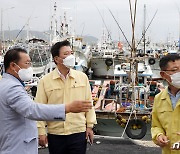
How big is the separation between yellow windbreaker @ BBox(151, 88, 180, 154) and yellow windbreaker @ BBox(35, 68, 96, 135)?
0.82 metres

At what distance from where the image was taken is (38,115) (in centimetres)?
214

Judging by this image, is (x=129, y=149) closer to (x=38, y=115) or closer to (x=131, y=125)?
(x=38, y=115)

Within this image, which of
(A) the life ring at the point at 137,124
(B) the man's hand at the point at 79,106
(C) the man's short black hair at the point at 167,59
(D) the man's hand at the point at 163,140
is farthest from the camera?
(A) the life ring at the point at 137,124

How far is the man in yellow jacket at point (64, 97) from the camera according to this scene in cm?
310

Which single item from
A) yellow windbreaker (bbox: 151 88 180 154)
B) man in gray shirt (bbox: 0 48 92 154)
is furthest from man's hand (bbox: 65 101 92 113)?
yellow windbreaker (bbox: 151 88 180 154)

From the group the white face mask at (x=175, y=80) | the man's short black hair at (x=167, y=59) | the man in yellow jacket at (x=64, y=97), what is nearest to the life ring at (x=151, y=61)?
the man in yellow jacket at (x=64, y=97)

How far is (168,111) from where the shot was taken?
2.48 meters

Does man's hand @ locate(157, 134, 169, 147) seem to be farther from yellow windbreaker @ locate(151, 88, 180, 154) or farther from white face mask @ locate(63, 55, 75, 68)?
white face mask @ locate(63, 55, 75, 68)

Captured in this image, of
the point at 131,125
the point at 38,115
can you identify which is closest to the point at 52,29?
the point at 131,125

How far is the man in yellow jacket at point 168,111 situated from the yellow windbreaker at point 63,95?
82 centimetres

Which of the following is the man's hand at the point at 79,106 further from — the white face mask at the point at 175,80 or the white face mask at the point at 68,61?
the white face mask at the point at 68,61

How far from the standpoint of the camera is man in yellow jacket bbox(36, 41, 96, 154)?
10.2 feet

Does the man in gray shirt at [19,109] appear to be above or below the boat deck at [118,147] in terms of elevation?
above

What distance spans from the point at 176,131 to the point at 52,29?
1298 centimetres
